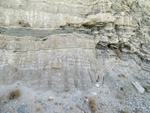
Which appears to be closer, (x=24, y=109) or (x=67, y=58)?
(x=24, y=109)

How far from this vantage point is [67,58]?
7.18 meters

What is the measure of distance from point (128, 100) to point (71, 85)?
3835mm

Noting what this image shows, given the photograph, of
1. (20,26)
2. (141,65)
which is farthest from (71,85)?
(141,65)

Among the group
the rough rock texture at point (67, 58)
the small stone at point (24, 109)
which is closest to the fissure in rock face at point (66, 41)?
the rough rock texture at point (67, 58)

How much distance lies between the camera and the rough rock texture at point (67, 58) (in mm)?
5836

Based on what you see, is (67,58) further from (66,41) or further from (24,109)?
(24,109)

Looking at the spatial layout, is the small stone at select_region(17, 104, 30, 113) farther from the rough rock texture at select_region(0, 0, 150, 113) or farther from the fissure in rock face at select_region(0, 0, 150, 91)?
the fissure in rock face at select_region(0, 0, 150, 91)

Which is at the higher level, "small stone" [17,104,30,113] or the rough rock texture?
the rough rock texture

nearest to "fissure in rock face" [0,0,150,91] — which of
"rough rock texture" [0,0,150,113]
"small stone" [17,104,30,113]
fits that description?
"rough rock texture" [0,0,150,113]

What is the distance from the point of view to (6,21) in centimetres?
715

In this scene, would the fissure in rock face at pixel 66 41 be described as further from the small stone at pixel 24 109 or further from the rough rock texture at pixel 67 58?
the small stone at pixel 24 109

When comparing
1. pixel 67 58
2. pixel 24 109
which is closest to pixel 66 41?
pixel 67 58

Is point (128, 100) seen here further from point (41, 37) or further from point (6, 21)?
point (6, 21)

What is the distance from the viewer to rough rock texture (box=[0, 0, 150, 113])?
584 centimetres
